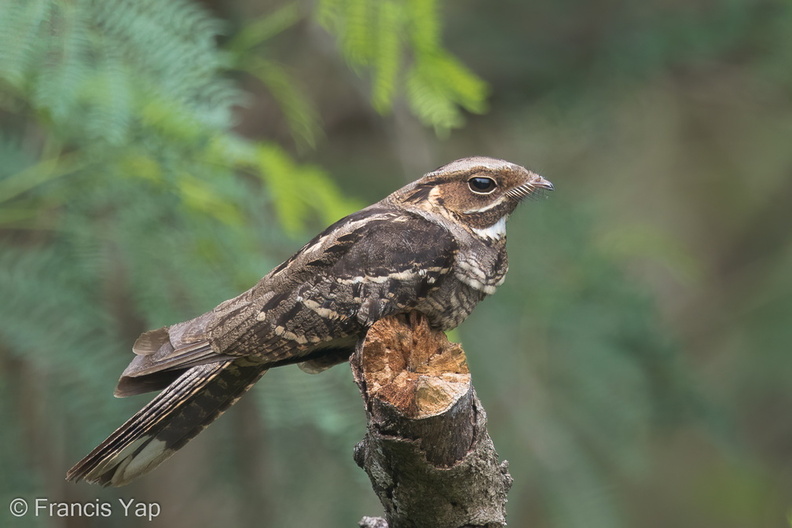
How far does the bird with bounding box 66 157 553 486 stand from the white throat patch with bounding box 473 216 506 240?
0.36 feet

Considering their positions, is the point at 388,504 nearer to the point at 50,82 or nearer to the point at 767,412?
the point at 50,82

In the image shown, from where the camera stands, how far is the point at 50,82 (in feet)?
9.73

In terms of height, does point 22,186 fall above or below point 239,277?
above

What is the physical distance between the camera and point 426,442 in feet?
7.18

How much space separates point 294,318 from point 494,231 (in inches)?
29.2

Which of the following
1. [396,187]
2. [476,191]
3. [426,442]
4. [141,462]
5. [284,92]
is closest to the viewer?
[426,442]

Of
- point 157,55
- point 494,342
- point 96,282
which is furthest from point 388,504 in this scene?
point 494,342

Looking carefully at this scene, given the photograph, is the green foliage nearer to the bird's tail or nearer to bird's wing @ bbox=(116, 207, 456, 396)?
bird's wing @ bbox=(116, 207, 456, 396)

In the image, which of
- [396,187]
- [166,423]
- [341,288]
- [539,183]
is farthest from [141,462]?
[396,187]

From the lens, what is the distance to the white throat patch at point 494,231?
295 cm

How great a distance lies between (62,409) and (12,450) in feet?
0.88

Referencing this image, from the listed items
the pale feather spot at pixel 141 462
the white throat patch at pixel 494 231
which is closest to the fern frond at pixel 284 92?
the white throat patch at pixel 494 231
